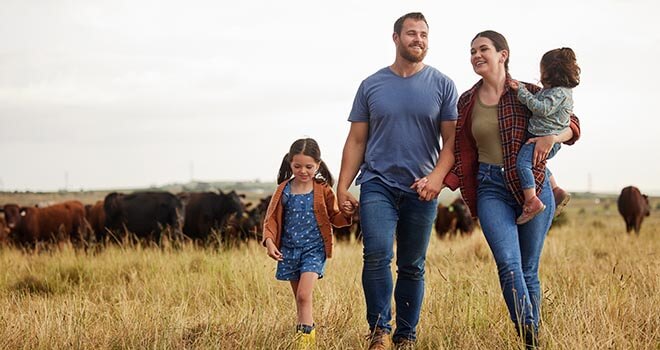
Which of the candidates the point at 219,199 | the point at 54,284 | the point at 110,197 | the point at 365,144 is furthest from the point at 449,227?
the point at 365,144

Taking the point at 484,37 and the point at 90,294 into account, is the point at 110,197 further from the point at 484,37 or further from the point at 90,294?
the point at 484,37

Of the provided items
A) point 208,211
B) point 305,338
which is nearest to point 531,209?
point 305,338

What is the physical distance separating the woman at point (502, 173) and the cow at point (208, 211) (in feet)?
47.0

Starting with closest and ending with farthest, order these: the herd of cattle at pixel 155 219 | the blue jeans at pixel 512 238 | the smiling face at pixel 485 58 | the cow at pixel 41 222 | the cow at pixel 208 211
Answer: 1. the blue jeans at pixel 512 238
2. the smiling face at pixel 485 58
3. the herd of cattle at pixel 155 219
4. the cow at pixel 208 211
5. the cow at pixel 41 222

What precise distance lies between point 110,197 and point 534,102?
17571 mm

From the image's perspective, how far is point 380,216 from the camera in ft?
19.1

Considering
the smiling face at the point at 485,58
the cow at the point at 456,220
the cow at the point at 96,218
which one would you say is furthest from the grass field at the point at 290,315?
the cow at the point at 456,220

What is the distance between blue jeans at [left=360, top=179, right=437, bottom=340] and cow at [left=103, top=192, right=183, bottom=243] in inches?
551

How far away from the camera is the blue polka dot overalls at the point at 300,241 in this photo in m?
6.01

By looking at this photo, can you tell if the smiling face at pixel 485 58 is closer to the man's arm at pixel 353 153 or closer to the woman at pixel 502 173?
the woman at pixel 502 173

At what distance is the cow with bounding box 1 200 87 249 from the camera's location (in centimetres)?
2255

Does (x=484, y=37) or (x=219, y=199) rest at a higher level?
(x=484, y=37)

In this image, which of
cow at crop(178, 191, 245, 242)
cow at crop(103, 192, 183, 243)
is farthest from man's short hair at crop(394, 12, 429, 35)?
cow at crop(103, 192, 183, 243)

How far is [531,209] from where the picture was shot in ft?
17.6
